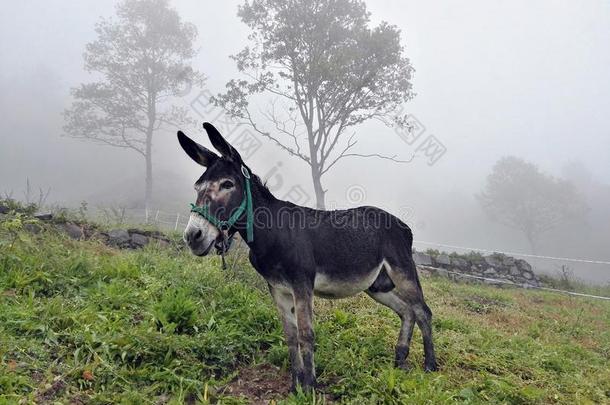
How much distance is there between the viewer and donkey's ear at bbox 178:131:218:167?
11.5 feet

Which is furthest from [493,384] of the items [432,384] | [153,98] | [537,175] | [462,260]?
[537,175]

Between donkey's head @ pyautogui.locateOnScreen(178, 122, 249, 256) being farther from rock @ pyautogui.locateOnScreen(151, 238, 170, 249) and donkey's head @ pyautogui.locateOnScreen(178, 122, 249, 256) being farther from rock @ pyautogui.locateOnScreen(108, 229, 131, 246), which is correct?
rock @ pyautogui.locateOnScreen(108, 229, 131, 246)

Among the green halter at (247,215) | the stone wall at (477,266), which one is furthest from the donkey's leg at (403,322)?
the stone wall at (477,266)

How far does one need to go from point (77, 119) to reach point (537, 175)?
42.0 m

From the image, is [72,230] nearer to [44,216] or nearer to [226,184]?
[44,216]

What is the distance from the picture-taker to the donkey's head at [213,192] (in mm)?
3131

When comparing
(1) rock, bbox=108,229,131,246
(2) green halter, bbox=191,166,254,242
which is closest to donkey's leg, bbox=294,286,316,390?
(2) green halter, bbox=191,166,254,242

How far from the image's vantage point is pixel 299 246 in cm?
363

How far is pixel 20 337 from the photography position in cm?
Answer: 377

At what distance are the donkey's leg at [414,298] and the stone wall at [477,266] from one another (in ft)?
32.3

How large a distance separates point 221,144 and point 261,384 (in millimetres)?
2381

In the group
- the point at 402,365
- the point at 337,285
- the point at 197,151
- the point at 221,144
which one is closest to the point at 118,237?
the point at 197,151

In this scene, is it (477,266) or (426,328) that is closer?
(426,328)

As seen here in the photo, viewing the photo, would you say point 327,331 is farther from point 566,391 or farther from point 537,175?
point 537,175
